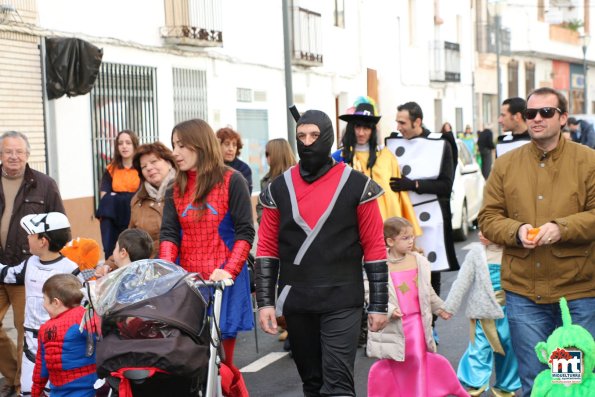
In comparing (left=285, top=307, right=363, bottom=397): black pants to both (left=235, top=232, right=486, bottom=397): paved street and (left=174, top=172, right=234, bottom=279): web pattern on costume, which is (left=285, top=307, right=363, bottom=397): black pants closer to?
(left=174, top=172, right=234, bottom=279): web pattern on costume

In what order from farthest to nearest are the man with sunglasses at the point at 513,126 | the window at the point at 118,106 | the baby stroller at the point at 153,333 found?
1. the window at the point at 118,106
2. the man with sunglasses at the point at 513,126
3. the baby stroller at the point at 153,333

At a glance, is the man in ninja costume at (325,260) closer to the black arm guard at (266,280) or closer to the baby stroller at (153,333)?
the black arm guard at (266,280)

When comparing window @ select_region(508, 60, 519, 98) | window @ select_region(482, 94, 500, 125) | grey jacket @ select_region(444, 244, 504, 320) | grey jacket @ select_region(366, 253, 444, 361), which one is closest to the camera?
grey jacket @ select_region(366, 253, 444, 361)

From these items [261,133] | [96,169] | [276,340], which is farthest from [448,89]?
[276,340]

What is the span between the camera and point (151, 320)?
5.17m

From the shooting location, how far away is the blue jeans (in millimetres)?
5754

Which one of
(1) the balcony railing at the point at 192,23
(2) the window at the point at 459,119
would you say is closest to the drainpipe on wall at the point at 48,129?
(1) the balcony railing at the point at 192,23

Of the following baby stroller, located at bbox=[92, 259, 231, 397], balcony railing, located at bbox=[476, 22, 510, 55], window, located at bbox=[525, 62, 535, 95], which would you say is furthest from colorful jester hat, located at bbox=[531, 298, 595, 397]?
window, located at bbox=[525, 62, 535, 95]

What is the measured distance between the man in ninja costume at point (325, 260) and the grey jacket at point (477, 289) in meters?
1.70

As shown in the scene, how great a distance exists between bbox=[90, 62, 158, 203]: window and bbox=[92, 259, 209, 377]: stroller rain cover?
482 inches

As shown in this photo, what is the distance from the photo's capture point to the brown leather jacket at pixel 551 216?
567 cm

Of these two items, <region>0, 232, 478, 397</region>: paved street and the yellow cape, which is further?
the yellow cape

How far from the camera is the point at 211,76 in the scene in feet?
72.5

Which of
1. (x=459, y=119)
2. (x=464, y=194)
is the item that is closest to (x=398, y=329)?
(x=464, y=194)
